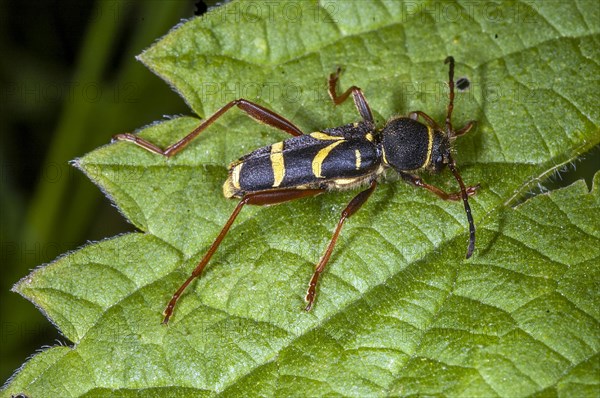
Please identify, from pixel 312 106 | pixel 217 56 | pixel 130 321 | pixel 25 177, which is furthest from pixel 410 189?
pixel 25 177

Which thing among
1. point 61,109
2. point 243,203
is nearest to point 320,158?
point 243,203

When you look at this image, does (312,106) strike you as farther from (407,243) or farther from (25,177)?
(25,177)

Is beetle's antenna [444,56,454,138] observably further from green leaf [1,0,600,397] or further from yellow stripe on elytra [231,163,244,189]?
yellow stripe on elytra [231,163,244,189]

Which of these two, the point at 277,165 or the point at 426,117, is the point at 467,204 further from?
the point at 277,165

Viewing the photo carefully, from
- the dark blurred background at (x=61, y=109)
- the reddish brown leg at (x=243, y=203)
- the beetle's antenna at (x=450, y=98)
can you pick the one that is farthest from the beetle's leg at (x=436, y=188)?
the dark blurred background at (x=61, y=109)

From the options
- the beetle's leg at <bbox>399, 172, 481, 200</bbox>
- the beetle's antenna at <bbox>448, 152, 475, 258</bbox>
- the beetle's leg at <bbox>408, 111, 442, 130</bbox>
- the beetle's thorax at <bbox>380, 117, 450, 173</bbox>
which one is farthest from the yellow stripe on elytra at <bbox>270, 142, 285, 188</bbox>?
the beetle's antenna at <bbox>448, 152, 475, 258</bbox>

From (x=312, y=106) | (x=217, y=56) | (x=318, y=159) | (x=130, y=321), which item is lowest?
(x=130, y=321)
